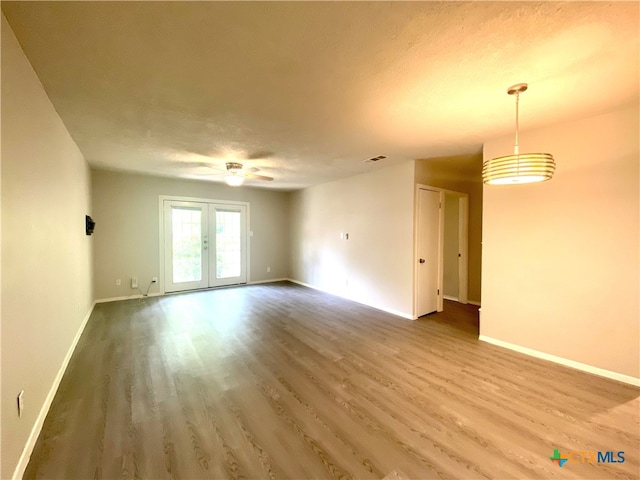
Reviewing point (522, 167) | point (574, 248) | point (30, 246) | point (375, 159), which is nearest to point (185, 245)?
point (30, 246)

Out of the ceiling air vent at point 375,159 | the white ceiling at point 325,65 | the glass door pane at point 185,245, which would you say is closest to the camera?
the white ceiling at point 325,65

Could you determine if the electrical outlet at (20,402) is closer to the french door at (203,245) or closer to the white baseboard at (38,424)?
the white baseboard at (38,424)

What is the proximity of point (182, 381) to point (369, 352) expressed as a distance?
1939 mm

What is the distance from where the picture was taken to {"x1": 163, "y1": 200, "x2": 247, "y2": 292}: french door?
5711 millimetres

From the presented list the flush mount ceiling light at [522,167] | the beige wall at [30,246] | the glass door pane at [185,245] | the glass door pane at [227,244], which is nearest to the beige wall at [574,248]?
the flush mount ceiling light at [522,167]

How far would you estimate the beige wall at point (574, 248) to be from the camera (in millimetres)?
2398

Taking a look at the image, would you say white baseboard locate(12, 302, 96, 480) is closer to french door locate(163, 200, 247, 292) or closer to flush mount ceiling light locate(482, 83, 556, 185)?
french door locate(163, 200, 247, 292)

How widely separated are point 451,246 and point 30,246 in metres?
6.19

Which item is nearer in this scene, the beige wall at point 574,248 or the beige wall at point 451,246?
the beige wall at point 574,248

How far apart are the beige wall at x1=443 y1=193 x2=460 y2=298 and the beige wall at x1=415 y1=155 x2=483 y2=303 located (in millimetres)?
356

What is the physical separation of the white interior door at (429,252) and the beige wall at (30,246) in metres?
4.23

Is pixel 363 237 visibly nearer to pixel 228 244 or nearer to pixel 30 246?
pixel 228 244

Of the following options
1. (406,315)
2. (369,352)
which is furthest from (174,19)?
(406,315)

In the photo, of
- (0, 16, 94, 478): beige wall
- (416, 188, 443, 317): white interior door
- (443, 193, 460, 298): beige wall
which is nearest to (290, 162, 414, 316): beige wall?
(416, 188, 443, 317): white interior door
